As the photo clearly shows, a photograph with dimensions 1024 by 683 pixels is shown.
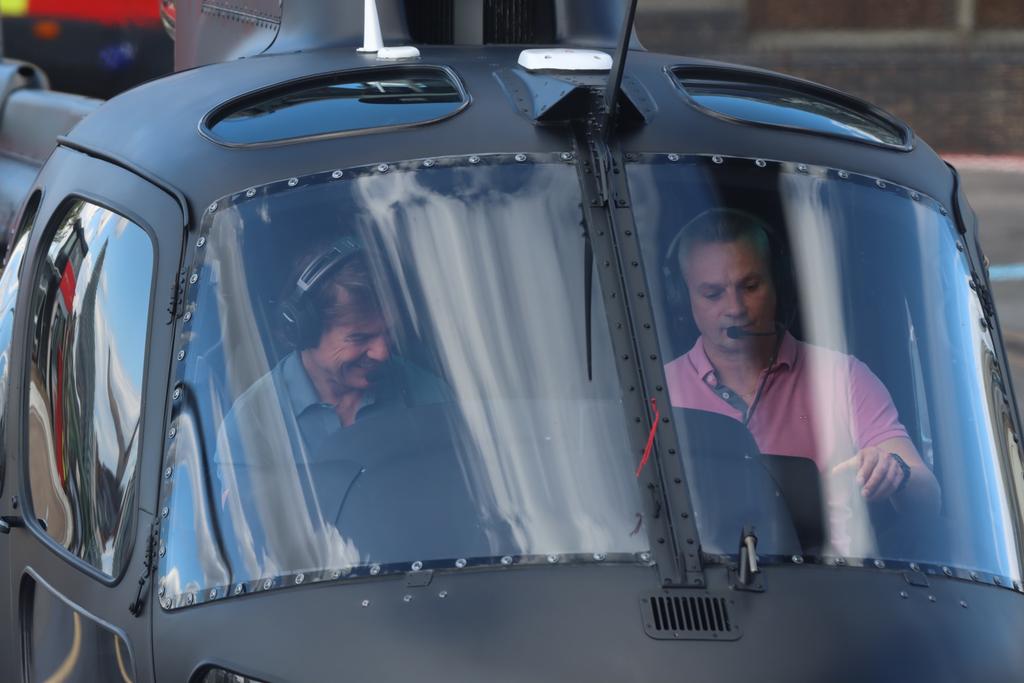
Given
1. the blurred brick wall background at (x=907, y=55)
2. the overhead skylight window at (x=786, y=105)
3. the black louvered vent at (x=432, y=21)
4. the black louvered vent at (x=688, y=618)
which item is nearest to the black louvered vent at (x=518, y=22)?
the black louvered vent at (x=432, y=21)

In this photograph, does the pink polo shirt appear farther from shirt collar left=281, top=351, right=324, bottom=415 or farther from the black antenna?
shirt collar left=281, top=351, right=324, bottom=415

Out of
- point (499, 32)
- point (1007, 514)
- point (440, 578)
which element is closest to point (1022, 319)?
point (499, 32)

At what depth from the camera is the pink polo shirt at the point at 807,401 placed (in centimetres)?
309

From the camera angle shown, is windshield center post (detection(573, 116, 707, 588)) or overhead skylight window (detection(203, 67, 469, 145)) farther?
overhead skylight window (detection(203, 67, 469, 145))

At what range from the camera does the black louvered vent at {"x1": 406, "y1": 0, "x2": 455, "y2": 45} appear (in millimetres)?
4379

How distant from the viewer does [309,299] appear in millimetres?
3176

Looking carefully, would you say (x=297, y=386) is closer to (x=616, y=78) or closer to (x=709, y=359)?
(x=709, y=359)

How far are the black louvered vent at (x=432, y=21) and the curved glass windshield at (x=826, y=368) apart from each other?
1.27 meters

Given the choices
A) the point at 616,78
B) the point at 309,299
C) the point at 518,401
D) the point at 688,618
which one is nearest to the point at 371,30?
the point at 616,78

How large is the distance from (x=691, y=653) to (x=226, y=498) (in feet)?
2.94

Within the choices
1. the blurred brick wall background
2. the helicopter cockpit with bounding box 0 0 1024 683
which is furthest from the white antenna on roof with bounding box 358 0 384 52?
the blurred brick wall background

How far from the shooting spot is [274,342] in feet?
10.3

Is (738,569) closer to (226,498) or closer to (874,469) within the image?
(874,469)

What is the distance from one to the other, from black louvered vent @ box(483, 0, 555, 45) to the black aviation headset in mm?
1426
